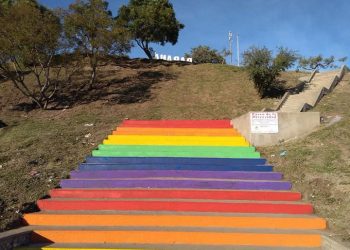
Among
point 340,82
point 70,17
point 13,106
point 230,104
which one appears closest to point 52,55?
point 70,17

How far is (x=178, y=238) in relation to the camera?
6531 millimetres

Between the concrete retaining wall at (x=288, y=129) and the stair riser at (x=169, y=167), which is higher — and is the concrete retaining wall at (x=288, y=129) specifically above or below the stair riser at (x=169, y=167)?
above

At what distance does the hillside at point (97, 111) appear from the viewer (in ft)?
29.7

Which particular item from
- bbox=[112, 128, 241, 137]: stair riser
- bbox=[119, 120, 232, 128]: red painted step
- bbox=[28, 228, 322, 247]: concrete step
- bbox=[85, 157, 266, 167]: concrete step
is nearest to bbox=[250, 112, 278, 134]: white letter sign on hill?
bbox=[112, 128, 241, 137]: stair riser

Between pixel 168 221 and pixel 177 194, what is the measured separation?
1.20 meters

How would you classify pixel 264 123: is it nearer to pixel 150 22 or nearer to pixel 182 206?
pixel 182 206

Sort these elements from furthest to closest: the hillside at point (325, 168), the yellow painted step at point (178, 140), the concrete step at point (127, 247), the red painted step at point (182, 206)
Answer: the yellow painted step at point (178, 140) → the red painted step at point (182, 206) → the hillside at point (325, 168) → the concrete step at point (127, 247)

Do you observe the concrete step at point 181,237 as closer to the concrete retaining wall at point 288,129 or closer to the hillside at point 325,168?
the hillside at point 325,168

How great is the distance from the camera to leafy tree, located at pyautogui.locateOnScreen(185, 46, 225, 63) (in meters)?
46.5

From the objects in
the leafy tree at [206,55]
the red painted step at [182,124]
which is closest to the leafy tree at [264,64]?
the red painted step at [182,124]

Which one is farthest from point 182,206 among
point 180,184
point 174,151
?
point 174,151

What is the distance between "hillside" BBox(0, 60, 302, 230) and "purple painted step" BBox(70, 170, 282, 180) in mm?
640

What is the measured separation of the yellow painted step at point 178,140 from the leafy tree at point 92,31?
27.7ft

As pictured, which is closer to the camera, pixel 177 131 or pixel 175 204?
pixel 175 204
